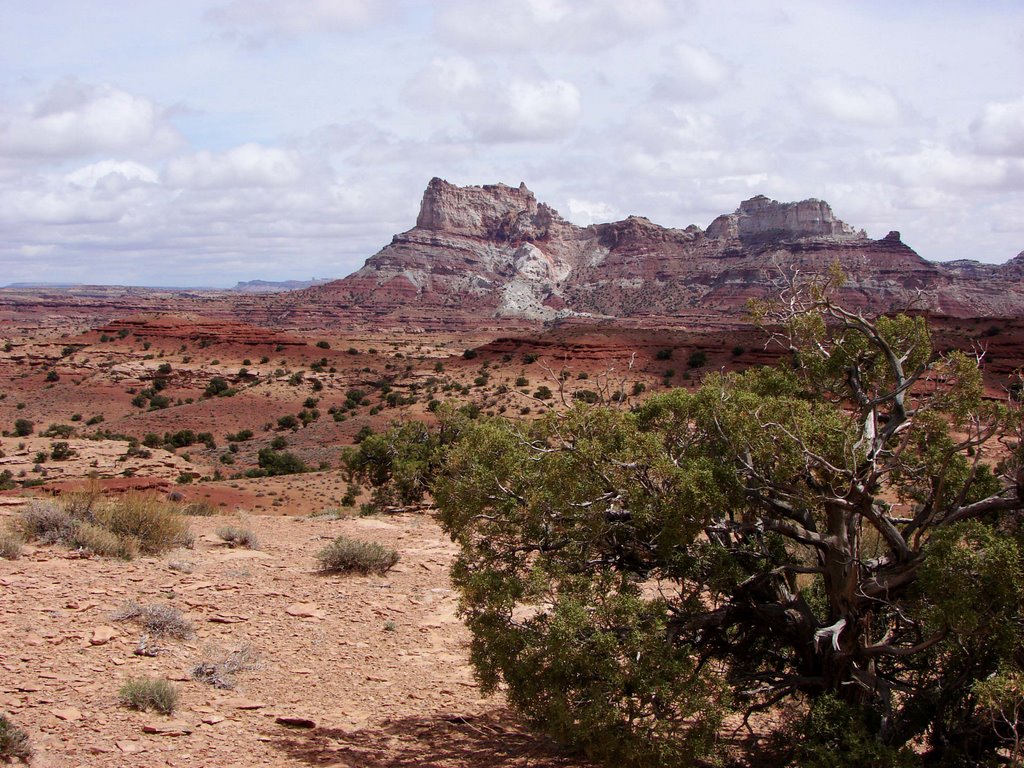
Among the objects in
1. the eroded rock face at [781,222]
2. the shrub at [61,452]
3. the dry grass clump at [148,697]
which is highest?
the eroded rock face at [781,222]

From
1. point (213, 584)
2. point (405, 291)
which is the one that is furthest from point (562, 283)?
point (213, 584)

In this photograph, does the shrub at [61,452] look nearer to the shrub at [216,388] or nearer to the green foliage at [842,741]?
the shrub at [216,388]

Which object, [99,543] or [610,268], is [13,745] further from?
[610,268]

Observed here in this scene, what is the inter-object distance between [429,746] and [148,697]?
2.63 meters

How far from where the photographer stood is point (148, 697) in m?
7.48

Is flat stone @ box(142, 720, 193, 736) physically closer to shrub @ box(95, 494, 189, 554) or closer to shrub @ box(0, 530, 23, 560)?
shrub @ box(0, 530, 23, 560)

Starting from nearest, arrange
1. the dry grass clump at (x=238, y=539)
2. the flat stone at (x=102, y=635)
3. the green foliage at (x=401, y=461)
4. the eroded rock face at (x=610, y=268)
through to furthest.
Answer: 1. the flat stone at (x=102, y=635)
2. the dry grass clump at (x=238, y=539)
3. the green foliage at (x=401, y=461)
4. the eroded rock face at (x=610, y=268)

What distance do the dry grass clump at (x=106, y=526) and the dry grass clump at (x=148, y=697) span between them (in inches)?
186

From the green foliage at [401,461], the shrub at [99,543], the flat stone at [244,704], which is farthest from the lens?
the green foliage at [401,461]

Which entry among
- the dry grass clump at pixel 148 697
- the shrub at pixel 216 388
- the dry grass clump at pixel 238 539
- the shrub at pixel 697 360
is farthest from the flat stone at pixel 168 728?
the shrub at pixel 216 388

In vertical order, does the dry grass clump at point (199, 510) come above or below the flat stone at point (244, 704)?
below

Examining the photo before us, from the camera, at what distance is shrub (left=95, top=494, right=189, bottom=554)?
12.4 metres

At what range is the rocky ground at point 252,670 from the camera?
7.18 m

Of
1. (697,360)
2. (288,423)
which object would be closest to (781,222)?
(697,360)
